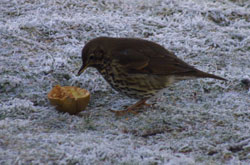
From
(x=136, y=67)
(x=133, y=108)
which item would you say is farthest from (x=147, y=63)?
(x=133, y=108)

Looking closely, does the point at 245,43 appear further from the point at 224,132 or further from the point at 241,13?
the point at 224,132

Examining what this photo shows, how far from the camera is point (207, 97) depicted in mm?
4879

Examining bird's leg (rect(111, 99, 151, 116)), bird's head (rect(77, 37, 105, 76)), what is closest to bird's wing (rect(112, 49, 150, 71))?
bird's head (rect(77, 37, 105, 76))

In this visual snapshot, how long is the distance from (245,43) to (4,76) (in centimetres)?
350

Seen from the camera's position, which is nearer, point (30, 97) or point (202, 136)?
point (202, 136)

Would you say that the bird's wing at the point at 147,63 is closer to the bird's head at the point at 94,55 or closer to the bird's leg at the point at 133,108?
the bird's head at the point at 94,55

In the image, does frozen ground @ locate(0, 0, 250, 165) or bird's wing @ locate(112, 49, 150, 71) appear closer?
frozen ground @ locate(0, 0, 250, 165)

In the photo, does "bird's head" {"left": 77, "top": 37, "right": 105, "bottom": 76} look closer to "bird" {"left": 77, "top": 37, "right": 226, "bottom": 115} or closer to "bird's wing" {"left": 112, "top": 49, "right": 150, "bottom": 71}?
"bird" {"left": 77, "top": 37, "right": 226, "bottom": 115}

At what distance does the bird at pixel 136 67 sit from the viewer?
15.1 ft

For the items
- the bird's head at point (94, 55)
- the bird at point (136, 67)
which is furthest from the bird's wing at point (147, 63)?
the bird's head at point (94, 55)

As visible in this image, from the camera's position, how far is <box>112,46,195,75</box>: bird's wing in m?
4.62

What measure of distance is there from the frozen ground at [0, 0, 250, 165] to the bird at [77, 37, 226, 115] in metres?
0.23

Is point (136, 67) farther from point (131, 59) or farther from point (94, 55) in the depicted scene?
point (94, 55)

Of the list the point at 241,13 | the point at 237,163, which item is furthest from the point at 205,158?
the point at 241,13
